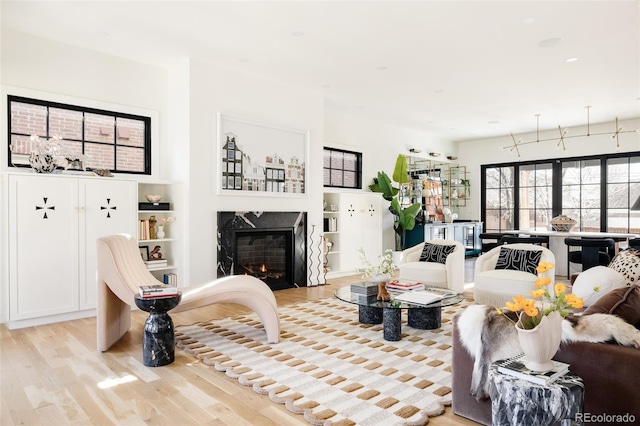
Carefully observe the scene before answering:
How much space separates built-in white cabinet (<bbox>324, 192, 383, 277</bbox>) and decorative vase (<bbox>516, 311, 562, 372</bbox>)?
17.5ft

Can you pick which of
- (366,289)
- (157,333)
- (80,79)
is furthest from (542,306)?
(80,79)

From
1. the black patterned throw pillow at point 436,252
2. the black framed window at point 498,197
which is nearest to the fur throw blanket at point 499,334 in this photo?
the black patterned throw pillow at point 436,252

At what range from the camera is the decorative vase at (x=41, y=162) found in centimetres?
427

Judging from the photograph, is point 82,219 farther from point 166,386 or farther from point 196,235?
point 166,386

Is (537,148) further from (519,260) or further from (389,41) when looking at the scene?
(389,41)

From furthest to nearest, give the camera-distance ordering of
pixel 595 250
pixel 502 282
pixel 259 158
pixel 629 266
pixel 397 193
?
1. pixel 397 193
2. pixel 595 250
3. pixel 259 158
4. pixel 502 282
5. pixel 629 266

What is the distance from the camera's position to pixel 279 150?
6000 mm

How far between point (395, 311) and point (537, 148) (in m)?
7.48

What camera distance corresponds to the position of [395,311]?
11.9 feet

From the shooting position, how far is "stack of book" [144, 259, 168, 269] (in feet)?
16.3

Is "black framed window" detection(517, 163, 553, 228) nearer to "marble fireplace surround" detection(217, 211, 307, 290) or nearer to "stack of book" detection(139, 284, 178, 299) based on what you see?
"marble fireplace surround" detection(217, 211, 307, 290)

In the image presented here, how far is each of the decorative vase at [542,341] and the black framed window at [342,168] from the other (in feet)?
19.9

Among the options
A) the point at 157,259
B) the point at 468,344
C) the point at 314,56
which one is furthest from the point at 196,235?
the point at 468,344

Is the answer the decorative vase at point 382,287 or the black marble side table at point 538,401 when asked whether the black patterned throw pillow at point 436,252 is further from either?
the black marble side table at point 538,401
